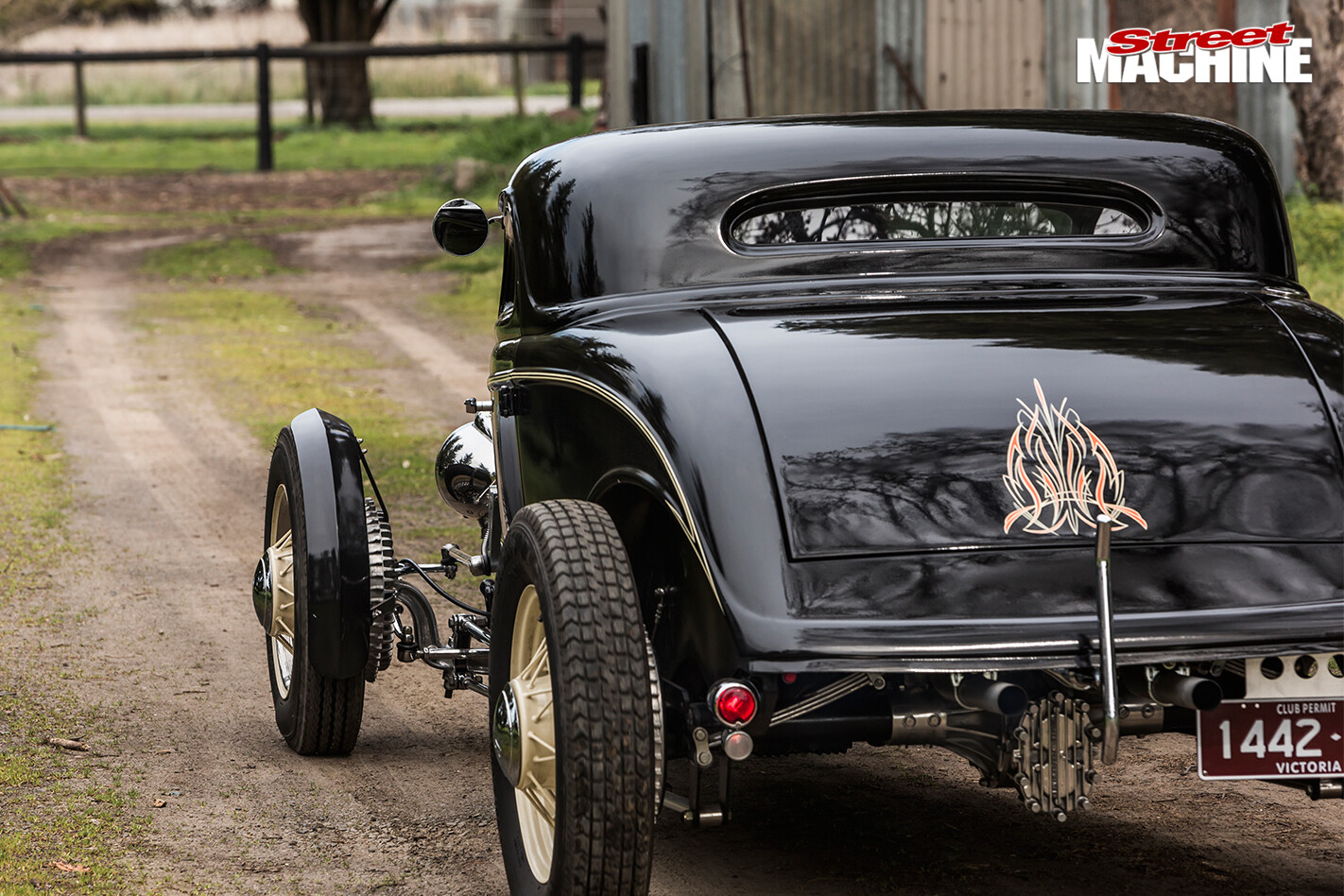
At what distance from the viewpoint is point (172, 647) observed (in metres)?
5.71

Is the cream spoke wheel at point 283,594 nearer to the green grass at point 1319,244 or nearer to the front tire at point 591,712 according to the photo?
the front tire at point 591,712

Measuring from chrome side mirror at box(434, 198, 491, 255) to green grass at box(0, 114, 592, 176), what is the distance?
15.8 metres

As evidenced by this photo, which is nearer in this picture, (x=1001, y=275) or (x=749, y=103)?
(x=1001, y=275)

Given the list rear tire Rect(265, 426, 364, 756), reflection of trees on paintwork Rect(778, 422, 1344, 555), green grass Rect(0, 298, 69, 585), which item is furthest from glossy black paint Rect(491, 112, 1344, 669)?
green grass Rect(0, 298, 69, 585)

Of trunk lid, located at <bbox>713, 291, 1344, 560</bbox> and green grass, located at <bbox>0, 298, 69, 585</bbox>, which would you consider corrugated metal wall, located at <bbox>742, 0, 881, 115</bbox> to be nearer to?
green grass, located at <bbox>0, 298, 69, 585</bbox>

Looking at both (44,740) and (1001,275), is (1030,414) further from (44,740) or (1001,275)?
(44,740)

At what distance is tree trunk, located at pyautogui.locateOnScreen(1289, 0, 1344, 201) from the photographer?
11.9 meters

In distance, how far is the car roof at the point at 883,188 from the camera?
3.83 metres

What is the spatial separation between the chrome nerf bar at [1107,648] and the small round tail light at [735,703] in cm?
61

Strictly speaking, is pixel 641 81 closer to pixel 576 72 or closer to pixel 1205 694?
pixel 576 72

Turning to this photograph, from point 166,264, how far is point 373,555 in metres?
12.5

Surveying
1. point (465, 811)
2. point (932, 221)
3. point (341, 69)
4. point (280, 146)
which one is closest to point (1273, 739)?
point (932, 221)

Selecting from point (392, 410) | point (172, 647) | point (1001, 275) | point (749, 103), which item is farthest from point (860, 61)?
point (1001, 275)

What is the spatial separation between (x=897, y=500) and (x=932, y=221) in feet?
3.73
